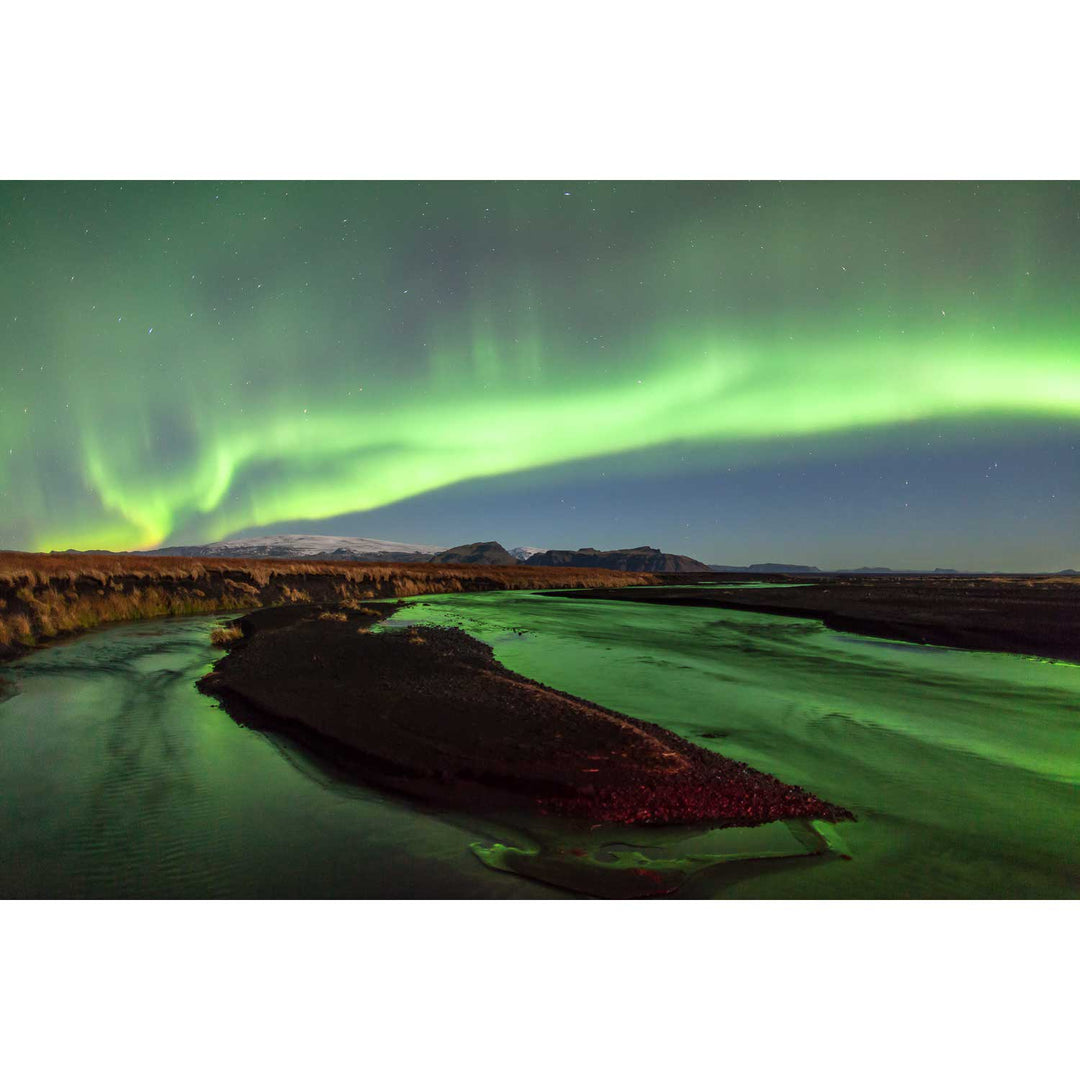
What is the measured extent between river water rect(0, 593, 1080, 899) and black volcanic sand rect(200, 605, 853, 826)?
41cm

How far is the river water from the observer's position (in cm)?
408

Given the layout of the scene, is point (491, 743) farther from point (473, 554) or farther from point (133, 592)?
point (473, 554)

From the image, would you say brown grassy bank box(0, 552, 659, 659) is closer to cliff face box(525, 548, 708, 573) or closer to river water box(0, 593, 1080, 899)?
river water box(0, 593, 1080, 899)

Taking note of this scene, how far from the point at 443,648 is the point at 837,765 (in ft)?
24.3

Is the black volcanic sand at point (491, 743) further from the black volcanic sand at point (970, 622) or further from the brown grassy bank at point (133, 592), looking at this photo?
the black volcanic sand at point (970, 622)

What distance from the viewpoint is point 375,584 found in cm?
3325

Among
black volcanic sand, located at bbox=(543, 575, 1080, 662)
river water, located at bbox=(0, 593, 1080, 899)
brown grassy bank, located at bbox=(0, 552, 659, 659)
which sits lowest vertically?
black volcanic sand, located at bbox=(543, 575, 1080, 662)

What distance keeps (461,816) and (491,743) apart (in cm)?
130

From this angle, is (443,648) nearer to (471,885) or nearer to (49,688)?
(49,688)

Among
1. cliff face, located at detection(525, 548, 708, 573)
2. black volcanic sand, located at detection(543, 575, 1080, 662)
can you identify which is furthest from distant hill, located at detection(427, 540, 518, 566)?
black volcanic sand, located at detection(543, 575, 1080, 662)

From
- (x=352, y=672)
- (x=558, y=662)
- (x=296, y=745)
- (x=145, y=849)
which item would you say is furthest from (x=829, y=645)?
(x=145, y=849)

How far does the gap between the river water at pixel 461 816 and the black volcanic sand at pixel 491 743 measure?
0.41m

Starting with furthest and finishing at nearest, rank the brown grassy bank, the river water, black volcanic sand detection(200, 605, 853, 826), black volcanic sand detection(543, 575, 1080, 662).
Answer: black volcanic sand detection(543, 575, 1080, 662) → the brown grassy bank → black volcanic sand detection(200, 605, 853, 826) → the river water

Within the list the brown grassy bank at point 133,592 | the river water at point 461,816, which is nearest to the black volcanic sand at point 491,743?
the river water at point 461,816
